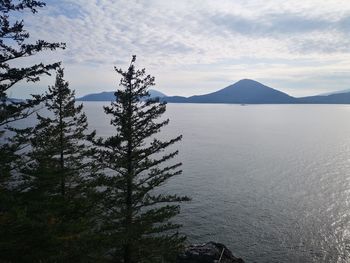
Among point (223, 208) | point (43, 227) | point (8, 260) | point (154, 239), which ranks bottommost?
point (223, 208)

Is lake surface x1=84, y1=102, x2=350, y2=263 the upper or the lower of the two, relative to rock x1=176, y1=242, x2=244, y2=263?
lower

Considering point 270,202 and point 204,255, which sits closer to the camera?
point 204,255

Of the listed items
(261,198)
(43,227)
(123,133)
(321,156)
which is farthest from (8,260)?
(321,156)

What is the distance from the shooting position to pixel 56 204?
15930 millimetres

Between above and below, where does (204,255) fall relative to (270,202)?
above

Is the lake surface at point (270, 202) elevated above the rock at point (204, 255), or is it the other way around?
the rock at point (204, 255)

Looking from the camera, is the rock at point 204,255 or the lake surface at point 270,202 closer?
the rock at point 204,255

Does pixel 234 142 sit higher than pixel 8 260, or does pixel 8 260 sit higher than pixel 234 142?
pixel 8 260

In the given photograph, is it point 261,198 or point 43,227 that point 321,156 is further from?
point 43,227

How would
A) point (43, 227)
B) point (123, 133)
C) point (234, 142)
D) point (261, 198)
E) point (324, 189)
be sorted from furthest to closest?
point (234, 142) → point (324, 189) → point (261, 198) → point (123, 133) → point (43, 227)

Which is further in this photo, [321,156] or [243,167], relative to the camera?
[321,156]

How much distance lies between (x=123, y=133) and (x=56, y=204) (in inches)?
345

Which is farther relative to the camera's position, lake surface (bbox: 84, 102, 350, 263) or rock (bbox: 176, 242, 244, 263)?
lake surface (bbox: 84, 102, 350, 263)

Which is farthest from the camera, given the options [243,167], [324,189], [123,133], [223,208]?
[243,167]
